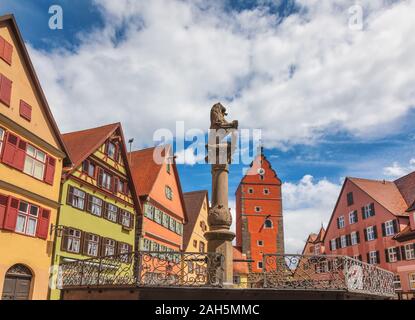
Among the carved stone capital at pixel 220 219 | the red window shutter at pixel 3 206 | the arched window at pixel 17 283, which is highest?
the red window shutter at pixel 3 206

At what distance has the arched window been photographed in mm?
17109

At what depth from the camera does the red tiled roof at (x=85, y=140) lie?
75.3 ft

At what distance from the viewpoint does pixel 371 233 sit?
129 feet

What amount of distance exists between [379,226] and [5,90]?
109 feet

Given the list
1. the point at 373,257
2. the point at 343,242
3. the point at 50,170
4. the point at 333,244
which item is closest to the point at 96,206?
the point at 50,170

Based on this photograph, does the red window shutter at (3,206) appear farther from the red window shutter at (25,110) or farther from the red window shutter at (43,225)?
the red window shutter at (25,110)

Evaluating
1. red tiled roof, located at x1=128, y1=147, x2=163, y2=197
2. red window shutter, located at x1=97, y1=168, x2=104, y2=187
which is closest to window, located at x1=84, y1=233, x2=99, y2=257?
red window shutter, located at x1=97, y1=168, x2=104, y2=187

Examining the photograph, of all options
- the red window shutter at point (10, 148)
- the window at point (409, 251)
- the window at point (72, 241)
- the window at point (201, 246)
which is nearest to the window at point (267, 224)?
the window at point (201, 246)

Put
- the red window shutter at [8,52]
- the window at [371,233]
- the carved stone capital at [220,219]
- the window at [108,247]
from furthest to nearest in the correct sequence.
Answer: the window at [371,233] → the window at [108,247] → the red window shutter at [8,52] → the carved stone capital at [220,219]

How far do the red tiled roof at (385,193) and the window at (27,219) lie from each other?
30.6 m

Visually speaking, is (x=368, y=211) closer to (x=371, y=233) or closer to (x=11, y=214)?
(x=371, y=233)
